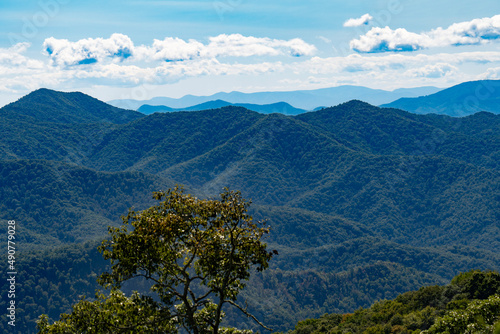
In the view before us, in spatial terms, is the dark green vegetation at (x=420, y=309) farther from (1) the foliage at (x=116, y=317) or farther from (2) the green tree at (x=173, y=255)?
(1) the foliage at (x=116, y=317)

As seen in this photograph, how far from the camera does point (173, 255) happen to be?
2097 cm

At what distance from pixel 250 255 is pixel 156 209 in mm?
5514

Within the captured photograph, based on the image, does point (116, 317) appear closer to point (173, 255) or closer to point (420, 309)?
point (173, 255)

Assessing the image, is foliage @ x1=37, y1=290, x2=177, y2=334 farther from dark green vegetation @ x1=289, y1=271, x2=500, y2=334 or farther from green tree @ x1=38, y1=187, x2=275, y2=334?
dark green vegetation @ x1=289, y1=271, x2=500, y2=334

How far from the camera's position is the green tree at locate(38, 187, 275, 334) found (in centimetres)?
2070

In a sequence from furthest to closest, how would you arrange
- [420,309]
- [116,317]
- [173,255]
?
[420,309] → [116,317] → [173,255]

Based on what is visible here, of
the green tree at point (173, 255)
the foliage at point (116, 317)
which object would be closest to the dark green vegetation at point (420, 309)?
the green tree at point (173, 255)

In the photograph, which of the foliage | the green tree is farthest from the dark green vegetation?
the foliage

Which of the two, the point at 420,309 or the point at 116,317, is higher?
the point at 116,317

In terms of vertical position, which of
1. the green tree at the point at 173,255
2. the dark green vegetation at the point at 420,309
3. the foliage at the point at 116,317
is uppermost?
the green tree at the point at 173,255

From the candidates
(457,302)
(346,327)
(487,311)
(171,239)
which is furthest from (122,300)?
(346,327)


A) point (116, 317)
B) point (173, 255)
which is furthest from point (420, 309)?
point (173, 255)

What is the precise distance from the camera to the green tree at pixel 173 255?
67.9 ft

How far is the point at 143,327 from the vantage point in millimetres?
22219
